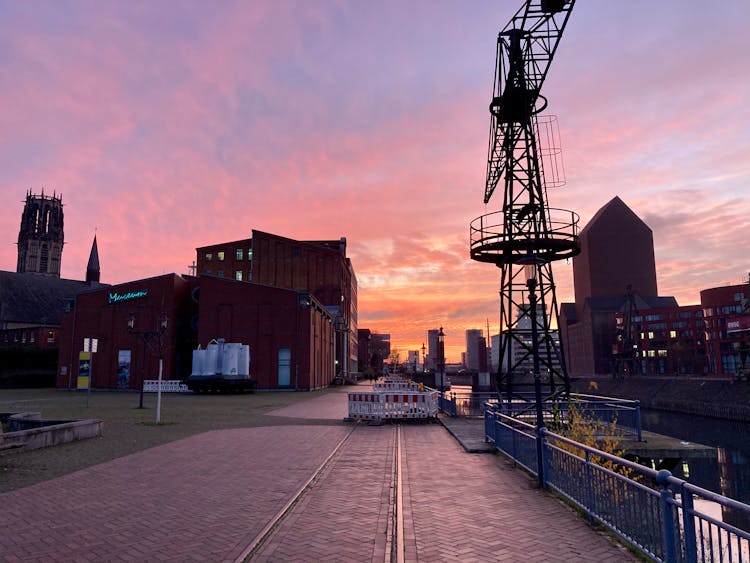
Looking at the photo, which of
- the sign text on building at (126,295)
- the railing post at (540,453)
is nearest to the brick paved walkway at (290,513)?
the railing post at (540,453)

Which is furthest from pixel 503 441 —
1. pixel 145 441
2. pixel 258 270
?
pixel 258 270

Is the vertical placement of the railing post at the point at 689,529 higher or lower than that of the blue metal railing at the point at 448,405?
higher

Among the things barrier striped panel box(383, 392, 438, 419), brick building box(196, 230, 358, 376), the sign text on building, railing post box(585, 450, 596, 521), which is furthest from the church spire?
railing post box(585, 450, 596, 521)

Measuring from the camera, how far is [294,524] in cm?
703

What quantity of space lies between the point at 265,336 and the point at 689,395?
44974 millimetres

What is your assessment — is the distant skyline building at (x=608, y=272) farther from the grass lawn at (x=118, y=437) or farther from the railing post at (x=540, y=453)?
the railing post at (x=540, y=453)

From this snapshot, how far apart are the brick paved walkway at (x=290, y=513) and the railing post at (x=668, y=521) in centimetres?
82

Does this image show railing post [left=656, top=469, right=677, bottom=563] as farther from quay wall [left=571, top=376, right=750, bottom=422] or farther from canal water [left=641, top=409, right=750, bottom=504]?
quay wall [left=571, top=376, right=750, bottom=422]

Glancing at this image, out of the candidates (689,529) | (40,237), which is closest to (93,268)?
(40,237)

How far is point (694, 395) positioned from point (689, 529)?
58862mm

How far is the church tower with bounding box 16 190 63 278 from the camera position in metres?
124

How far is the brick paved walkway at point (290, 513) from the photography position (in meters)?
6.00

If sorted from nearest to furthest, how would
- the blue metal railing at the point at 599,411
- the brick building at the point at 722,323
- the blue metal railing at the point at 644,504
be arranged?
1. the blue metal railing at the point at 644,504
2. the blue metal railing at the point at 599,411
3. the brick building at the point at 722,323

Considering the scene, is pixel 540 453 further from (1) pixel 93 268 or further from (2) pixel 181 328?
(1) pixel 93 268
